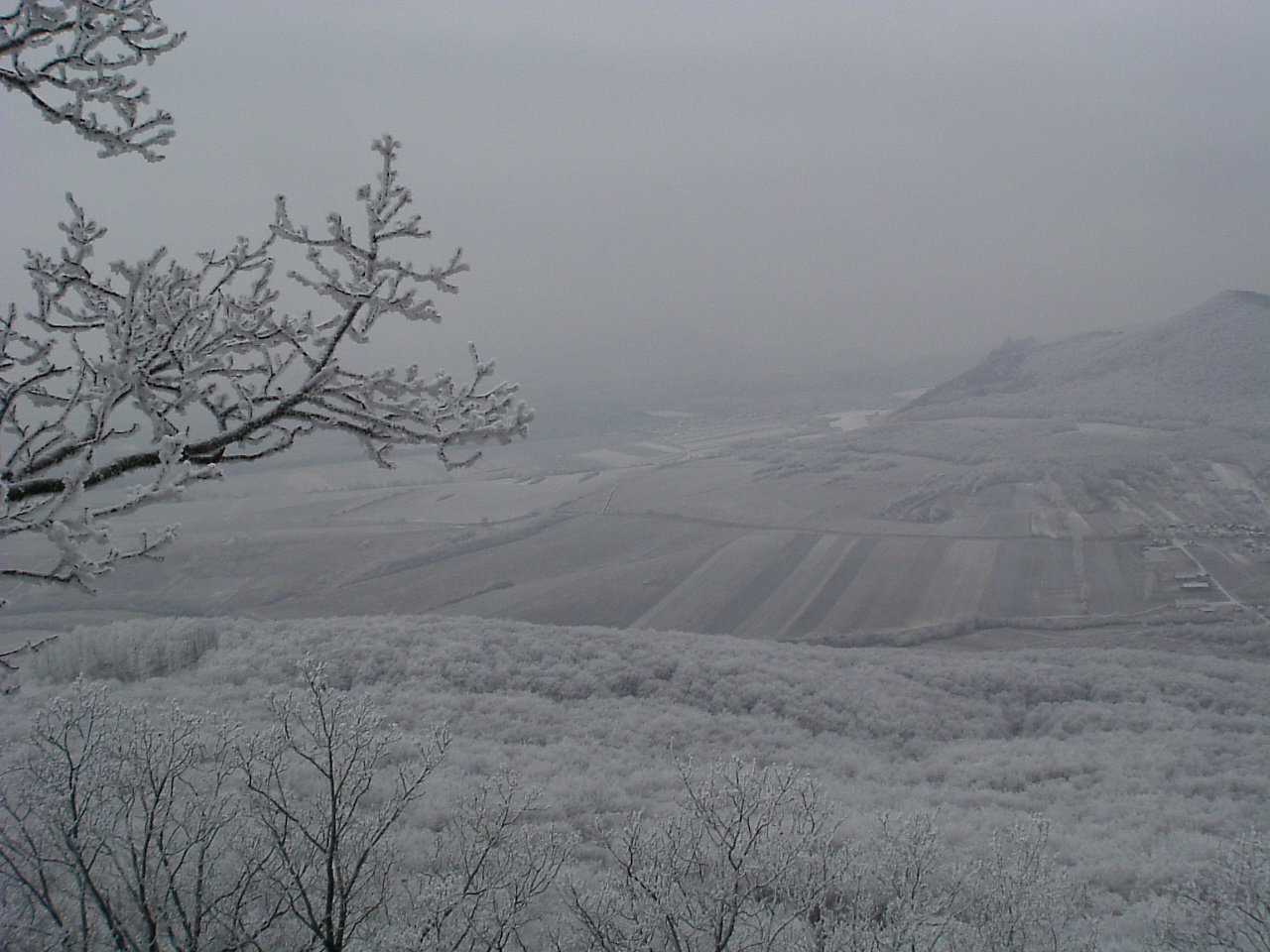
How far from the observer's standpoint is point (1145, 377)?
39.0m

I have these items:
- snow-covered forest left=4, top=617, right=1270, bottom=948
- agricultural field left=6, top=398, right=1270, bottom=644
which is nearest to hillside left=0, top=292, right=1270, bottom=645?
agricultural field left=6, top=398, right=1270, bottom=644

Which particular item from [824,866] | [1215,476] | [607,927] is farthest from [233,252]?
[1215,476]

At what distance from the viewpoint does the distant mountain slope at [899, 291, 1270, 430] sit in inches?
1300

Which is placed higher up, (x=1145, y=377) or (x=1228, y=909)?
(x=1145, y=377)

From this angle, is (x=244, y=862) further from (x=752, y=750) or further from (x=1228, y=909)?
(x=1228, y=909)

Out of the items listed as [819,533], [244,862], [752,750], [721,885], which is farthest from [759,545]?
[244,862]

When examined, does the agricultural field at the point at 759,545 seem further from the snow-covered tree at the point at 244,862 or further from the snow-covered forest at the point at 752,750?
the snow-covered tree at the point at 244,862

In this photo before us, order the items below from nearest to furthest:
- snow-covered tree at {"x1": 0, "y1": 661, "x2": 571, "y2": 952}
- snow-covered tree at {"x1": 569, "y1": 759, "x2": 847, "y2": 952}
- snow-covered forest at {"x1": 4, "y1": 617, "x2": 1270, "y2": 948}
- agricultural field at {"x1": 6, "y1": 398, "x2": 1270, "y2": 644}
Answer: snow-covered tree at {"x1": 0, "y1": 661, "x2": 571, "y2": 952}
snow-covered tree at {"x1": 569, "y1": 759, "x2": 847, "y2": 952}
snow-covered forest at {"x1": 4, "y1": 617, "x2": 1270, "y2": 948}
agricultural field at {"x1": 6, "y1": 398, "x2": 1270, "y2": 644}

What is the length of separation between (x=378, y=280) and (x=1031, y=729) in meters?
16.0

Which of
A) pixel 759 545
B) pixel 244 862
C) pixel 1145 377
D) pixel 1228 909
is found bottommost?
pixel 759 545

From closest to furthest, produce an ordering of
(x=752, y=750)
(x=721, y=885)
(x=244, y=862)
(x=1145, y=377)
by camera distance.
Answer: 1. (x=721, y=885)
2. (x=244, y=862)
3. (x=752, y=750)
4. (x=1145, y=377)

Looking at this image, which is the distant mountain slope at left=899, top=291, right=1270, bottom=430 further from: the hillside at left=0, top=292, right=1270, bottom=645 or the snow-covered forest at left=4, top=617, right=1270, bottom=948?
the snow-covered forest at left=4, top=617, right=1270, bottom=948

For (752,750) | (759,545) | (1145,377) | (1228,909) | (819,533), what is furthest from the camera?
(1145,377)

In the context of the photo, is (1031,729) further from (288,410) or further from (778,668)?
(288,410)
